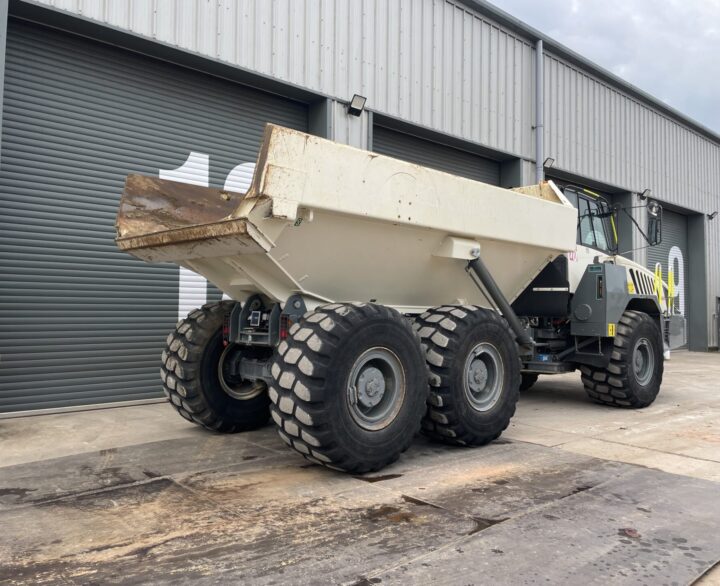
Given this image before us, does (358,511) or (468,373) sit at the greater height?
(468,373)

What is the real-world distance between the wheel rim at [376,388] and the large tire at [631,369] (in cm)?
403

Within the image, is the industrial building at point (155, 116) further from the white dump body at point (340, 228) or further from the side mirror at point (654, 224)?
the white dump body at point (340, 228)

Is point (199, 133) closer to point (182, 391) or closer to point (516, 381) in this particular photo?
point (182, 391)

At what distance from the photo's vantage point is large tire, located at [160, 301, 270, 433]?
18.8ft

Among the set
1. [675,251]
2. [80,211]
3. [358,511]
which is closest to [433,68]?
[80,211]

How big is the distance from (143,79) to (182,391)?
4.98 meters

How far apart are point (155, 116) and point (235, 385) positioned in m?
4.56

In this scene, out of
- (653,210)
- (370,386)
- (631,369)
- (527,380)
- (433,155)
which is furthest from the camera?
(433,155)

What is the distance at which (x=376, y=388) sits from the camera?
476 cm

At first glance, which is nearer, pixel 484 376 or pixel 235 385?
pixel 484 376

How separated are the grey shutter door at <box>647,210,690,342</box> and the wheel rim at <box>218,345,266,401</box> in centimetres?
1610

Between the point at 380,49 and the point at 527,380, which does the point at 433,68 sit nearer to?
the point at 380,49

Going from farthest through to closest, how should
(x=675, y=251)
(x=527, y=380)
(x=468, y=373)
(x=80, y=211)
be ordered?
(x=675, y=251), (x=527, y=380), (x=80, y=211), (x=468, y=373)

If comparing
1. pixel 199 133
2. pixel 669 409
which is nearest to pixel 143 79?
pixel 199 133
